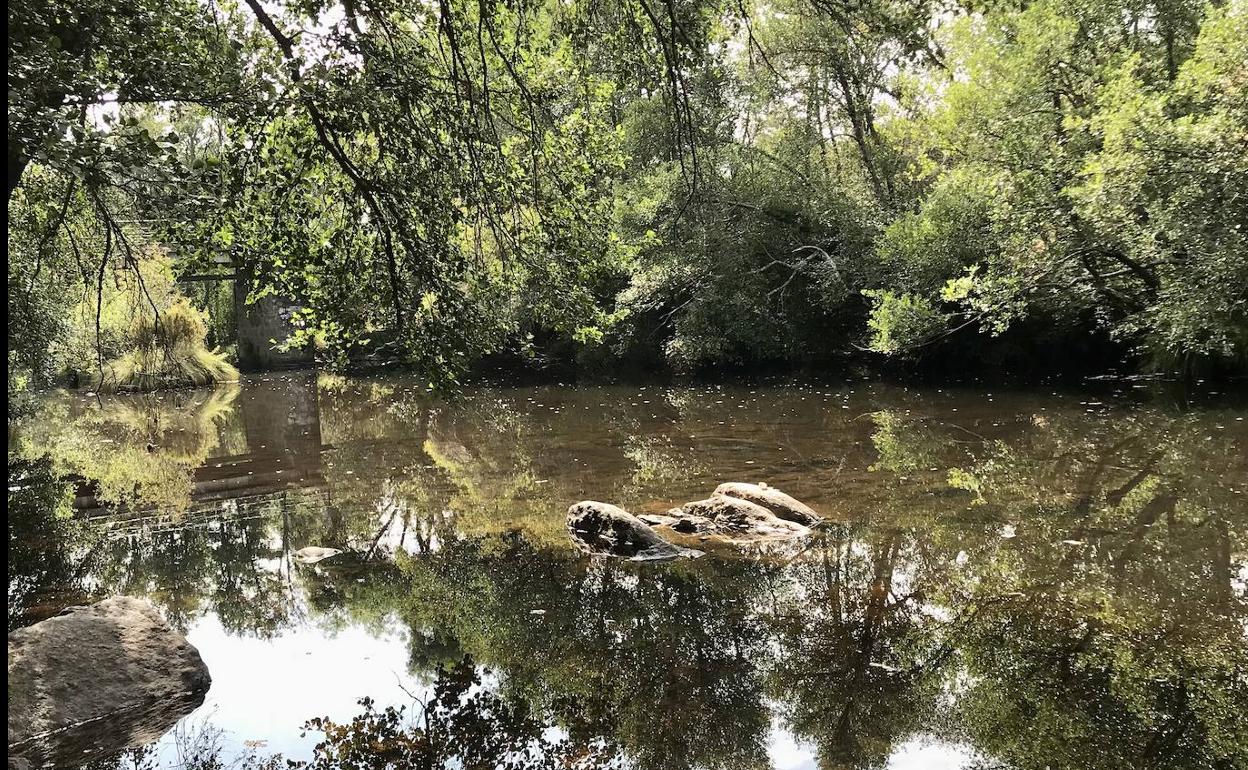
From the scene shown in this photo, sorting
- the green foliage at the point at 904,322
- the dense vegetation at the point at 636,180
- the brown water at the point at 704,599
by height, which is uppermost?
the dense vegetation at the point at 636,180

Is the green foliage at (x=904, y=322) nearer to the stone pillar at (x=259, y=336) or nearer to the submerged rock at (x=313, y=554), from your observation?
the submerged rock at (x=313, y=554)

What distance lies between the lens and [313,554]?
7.52 m

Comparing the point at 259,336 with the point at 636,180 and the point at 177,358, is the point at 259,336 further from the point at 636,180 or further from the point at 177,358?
the point at 636,180

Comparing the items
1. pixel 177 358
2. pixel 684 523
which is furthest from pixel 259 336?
pixel 684 523

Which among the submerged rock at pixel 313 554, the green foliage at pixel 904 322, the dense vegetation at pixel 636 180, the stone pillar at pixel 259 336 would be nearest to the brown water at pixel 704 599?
the submerged rock at pixel 313 554

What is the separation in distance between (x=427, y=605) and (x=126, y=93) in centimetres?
412

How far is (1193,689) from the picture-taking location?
4.38 metres

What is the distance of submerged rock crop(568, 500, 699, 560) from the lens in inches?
285

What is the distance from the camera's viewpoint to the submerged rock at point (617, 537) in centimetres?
724

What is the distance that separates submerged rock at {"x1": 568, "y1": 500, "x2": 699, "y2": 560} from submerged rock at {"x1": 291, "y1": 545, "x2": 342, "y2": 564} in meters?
2.41

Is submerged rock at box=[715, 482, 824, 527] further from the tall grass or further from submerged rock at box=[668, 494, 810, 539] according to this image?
the tall grass

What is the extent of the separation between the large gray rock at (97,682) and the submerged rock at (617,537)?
138 inches

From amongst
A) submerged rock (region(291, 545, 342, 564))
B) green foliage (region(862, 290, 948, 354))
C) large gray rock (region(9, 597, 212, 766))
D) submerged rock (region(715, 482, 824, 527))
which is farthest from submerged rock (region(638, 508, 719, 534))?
green foliage (region(862, 290, 948, 354))

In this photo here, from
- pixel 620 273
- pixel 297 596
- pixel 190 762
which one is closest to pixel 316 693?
pixel 190 762
